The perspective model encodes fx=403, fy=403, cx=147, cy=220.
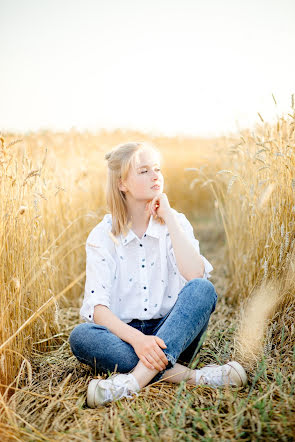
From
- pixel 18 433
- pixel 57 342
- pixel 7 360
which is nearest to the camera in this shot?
pixel 18 433

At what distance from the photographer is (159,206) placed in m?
1.94

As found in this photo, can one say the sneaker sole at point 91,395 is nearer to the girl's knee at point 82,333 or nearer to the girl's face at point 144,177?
the girl's knee at point 82,333

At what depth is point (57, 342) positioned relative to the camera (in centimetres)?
212

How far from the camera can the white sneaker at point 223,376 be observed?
63.3 inches

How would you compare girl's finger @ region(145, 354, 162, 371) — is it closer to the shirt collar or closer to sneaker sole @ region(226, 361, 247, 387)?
sneaker sole @ region(226, 361, 247, 387)

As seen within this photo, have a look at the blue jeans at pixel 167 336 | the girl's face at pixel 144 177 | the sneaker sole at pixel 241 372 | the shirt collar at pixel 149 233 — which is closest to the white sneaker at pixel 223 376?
the sneaker sole at pixel 241 372

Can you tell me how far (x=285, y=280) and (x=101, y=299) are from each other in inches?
34.9

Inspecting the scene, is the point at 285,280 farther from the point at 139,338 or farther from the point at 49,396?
the point at 49,396

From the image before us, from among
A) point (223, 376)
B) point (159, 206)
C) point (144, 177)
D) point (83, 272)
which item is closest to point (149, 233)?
point (159, 206)

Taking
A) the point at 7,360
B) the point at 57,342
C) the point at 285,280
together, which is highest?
the point at 285,280

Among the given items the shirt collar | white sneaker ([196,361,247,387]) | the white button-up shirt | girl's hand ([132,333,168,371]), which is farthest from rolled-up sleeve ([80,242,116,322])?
white sneaker ([196,361,247,387])

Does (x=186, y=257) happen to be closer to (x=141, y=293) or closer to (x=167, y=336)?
(x=141, y=293)

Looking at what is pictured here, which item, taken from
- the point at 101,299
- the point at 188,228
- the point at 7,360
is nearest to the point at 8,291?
the point at 7,360

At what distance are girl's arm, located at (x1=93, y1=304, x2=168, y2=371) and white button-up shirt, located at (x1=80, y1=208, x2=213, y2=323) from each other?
0.22 ft
